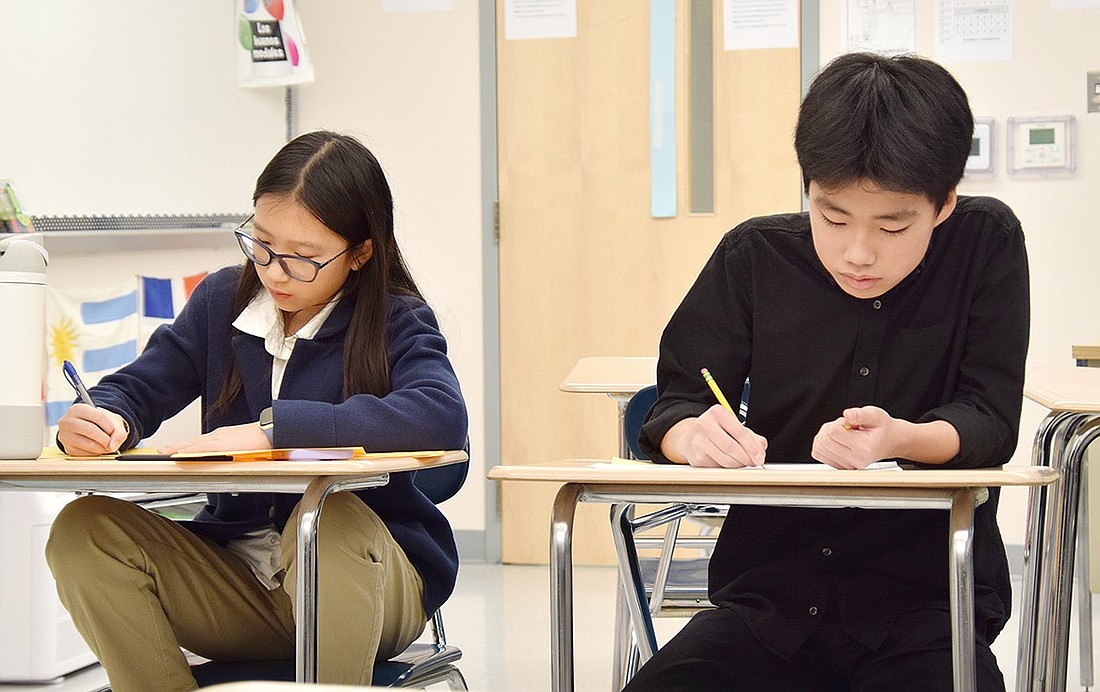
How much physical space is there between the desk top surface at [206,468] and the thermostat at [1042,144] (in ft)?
10.7

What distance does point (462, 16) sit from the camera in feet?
15.5

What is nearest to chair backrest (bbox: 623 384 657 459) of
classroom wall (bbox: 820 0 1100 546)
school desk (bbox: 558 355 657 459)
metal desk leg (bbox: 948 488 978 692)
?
school desk (bbox: 558 355 657 459)

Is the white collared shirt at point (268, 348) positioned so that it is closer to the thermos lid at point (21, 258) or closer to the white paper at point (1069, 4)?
the thermos lid at point (21, 258)

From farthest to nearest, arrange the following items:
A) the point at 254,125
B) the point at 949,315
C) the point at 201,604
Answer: the point at 254,125
the point at 201,604
the point at 949,315

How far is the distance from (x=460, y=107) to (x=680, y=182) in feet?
2.61

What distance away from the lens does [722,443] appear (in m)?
1.49

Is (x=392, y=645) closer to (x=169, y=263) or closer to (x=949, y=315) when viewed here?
(x=949, y=315)

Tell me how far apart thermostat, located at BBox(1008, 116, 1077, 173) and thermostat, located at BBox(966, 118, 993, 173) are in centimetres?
6

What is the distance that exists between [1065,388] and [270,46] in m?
3.12

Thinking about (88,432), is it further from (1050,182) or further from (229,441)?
(1050,182)

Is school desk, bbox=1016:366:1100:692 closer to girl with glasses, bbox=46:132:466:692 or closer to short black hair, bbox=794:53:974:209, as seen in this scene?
short black hair, bbox=794:53:974:209

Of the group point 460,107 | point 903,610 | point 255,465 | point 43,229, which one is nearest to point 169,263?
point 43,229

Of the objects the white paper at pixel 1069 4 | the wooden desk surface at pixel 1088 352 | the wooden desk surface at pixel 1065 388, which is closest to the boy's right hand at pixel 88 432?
the wooden desk surface at pixel 1065 388

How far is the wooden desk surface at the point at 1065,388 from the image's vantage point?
6.38ft
